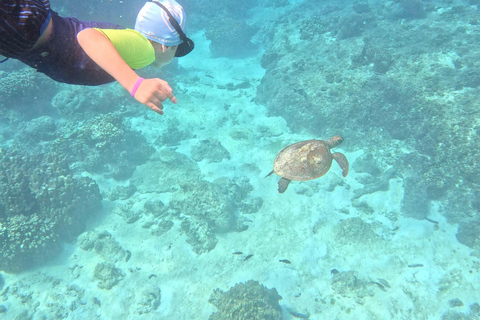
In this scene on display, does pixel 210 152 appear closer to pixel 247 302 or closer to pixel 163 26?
pixel 247 302

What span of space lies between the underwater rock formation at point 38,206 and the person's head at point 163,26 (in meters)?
8.26

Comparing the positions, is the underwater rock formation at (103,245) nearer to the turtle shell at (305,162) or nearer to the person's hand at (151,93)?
the turtle shell at (305,162)

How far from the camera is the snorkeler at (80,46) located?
1.31 metres

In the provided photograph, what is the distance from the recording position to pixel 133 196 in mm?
9516

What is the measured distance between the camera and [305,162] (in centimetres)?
621

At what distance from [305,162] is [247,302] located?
3.95m

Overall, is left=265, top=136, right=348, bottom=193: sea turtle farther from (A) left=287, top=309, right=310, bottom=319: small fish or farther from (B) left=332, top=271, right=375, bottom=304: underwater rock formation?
(A) left=287, top=309, right=310, bottom=319: small fish

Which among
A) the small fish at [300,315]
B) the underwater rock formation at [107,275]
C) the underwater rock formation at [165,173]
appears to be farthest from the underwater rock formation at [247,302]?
the underwater rock formation at [165,173]

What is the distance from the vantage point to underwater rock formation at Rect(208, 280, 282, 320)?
19.0ft

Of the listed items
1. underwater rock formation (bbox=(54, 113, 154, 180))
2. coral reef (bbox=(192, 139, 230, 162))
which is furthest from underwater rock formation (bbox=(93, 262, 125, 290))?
coral reef (bbox=(192, 139, 230, 162))

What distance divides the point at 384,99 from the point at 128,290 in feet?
42.3

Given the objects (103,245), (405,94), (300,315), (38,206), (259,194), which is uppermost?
(38,206)

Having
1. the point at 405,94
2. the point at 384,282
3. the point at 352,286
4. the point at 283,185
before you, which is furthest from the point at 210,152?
the point at 405,94

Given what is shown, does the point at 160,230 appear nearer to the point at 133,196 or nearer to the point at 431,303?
the point at 133,196
